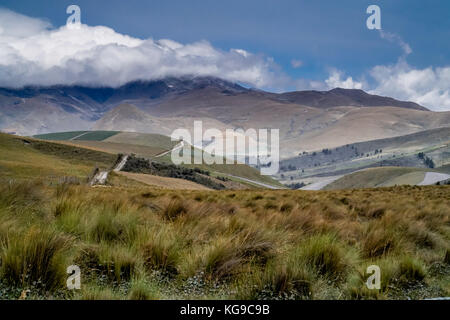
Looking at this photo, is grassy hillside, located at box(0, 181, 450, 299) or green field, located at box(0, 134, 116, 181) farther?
green field, located at box(0, 134, 116, 181)

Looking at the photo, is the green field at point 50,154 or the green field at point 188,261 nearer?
the green field at point 188,261

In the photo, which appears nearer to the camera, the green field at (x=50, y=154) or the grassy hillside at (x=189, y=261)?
the grassy hillside at (x=189, y=261)

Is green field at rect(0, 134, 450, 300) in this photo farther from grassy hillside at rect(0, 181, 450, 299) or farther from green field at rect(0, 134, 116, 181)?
green field at rect(0, 134, 116, 181)

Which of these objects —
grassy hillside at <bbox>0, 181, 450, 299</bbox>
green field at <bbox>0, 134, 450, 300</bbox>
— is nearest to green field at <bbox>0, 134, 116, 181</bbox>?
green field at <bbox>0, 134, 450, 300</bbox>

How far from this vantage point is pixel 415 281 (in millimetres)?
4652

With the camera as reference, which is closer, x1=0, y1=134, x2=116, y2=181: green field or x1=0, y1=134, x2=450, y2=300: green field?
x1=0, y1=134, x2=450, y2=300: green field

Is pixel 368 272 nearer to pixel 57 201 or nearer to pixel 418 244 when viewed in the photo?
pixel 418 244

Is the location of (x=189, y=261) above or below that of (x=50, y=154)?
above

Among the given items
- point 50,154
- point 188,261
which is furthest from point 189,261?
point 50,154

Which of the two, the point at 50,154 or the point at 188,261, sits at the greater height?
the point at 188,261

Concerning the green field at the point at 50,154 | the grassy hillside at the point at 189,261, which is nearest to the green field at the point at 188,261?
the grassy hillside at the point at 189,261

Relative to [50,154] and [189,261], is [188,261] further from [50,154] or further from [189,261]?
[50,154]

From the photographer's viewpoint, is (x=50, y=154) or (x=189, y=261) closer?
(x=189, y=261)

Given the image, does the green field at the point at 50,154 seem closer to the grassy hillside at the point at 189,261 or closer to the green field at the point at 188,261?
the green field at the point at 188,261
